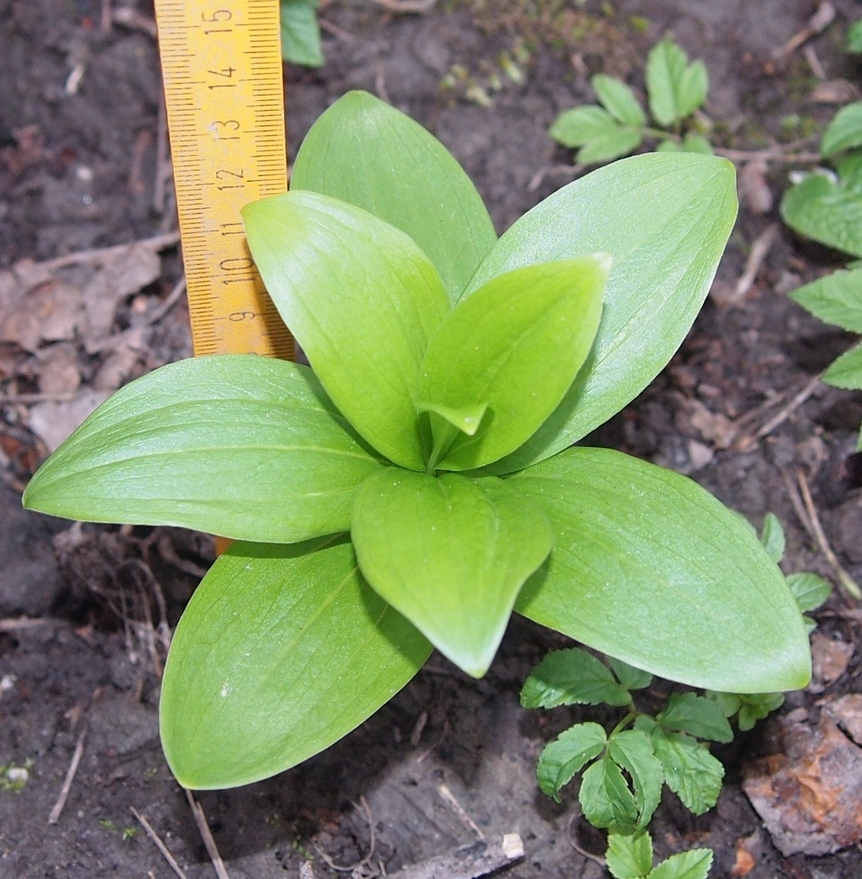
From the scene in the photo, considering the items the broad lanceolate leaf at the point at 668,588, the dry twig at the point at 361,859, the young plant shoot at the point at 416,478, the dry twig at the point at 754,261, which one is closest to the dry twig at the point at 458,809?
the dry twig at the point at 361,859

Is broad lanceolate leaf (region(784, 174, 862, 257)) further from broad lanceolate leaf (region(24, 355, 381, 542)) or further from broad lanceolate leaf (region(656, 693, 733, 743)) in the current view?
broad lanceolate leaf (region(24, 355, 381, 542))

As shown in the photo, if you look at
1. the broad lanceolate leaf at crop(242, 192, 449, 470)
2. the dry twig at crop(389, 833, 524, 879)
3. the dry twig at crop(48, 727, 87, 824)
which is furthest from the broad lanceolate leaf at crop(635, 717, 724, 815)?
the dry twig at crop(48, 727, 87, 824)

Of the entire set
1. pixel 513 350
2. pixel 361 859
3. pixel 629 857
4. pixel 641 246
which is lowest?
pixel 361 859

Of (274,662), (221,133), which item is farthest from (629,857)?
(221,133)

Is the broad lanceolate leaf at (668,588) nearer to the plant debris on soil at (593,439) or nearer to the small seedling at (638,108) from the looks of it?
the plant debris on soil at (593,439)

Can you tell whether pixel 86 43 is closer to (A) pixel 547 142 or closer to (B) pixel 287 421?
(A) pixel 547 142

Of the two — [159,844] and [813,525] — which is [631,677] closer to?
[813,525]
